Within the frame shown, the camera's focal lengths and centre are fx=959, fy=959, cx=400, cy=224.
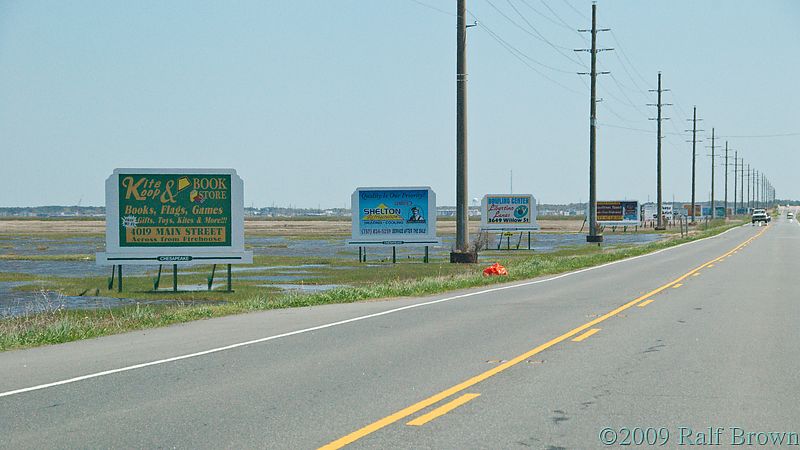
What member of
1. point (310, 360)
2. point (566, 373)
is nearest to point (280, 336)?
point (310, 360)

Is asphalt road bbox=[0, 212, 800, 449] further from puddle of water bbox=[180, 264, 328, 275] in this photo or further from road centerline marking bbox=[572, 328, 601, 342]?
puddle of water bbox=[180, 264, 328, 275]

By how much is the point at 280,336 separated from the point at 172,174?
1324 cm

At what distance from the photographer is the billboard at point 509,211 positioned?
190ft

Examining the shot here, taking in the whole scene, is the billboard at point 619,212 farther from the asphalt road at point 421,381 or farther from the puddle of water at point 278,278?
the asphalt road at point 421,381

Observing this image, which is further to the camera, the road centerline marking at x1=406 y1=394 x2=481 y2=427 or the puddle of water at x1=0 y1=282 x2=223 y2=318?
the puddle of water at x1=0 y1=282 x2=223 y2=318

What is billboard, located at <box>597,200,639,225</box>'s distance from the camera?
93750 millimetres

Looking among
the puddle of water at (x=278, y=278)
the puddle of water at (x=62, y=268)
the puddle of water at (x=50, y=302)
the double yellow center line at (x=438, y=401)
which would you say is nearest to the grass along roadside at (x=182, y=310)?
the puddle of water at (x=50, y=302)

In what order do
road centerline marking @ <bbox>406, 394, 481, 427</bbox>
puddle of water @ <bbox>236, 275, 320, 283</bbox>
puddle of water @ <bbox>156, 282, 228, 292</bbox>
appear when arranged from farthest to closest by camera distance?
puddle of water @ <bbox>236, 275, 320, 283</bbox>, puddle of water @ <bbox>156, 282, 228, 292</bbox>, road centerline marking @ <bbox>406, 394, 481, 427</bbox>

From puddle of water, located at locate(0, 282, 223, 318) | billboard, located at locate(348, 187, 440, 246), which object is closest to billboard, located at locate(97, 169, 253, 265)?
puddle of water, located at locate(0, 282, 223, 318)

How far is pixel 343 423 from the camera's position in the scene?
853cm

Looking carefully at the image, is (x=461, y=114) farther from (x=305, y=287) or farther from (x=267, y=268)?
(x=305, y=287)

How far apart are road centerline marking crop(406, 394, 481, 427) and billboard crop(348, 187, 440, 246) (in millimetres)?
31499

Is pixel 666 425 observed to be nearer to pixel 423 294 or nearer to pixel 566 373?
pixel 566 373

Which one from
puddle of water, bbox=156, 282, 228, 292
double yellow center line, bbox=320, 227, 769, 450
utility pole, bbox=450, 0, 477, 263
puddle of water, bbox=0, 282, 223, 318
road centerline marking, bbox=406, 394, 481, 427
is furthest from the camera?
utility pole, bbox=450, 0, 477, 263
